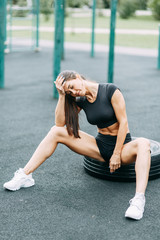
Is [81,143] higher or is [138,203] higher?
[81,143]

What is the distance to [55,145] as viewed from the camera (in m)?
3.61

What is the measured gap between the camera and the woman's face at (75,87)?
328 cm

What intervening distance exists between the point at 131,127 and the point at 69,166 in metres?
1.79

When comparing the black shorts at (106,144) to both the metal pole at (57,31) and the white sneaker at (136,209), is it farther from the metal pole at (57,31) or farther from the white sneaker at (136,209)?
the metal pole at (57,31)

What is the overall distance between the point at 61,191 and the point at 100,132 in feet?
1.97

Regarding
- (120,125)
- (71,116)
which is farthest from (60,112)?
(120,125)

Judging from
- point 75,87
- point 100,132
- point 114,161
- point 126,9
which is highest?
point 75,87

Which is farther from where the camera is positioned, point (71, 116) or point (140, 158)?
point (71, 116)

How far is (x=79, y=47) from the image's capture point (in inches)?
642

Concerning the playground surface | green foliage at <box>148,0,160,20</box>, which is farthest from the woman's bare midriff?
green foliage at <box>148,0,160,20</box>

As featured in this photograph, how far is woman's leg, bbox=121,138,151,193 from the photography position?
3246mm

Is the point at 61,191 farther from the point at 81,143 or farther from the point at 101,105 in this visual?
the point at 101,105

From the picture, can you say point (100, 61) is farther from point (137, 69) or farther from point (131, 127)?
point (131, 127)

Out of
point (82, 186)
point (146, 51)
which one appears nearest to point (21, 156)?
point (82, 186)
